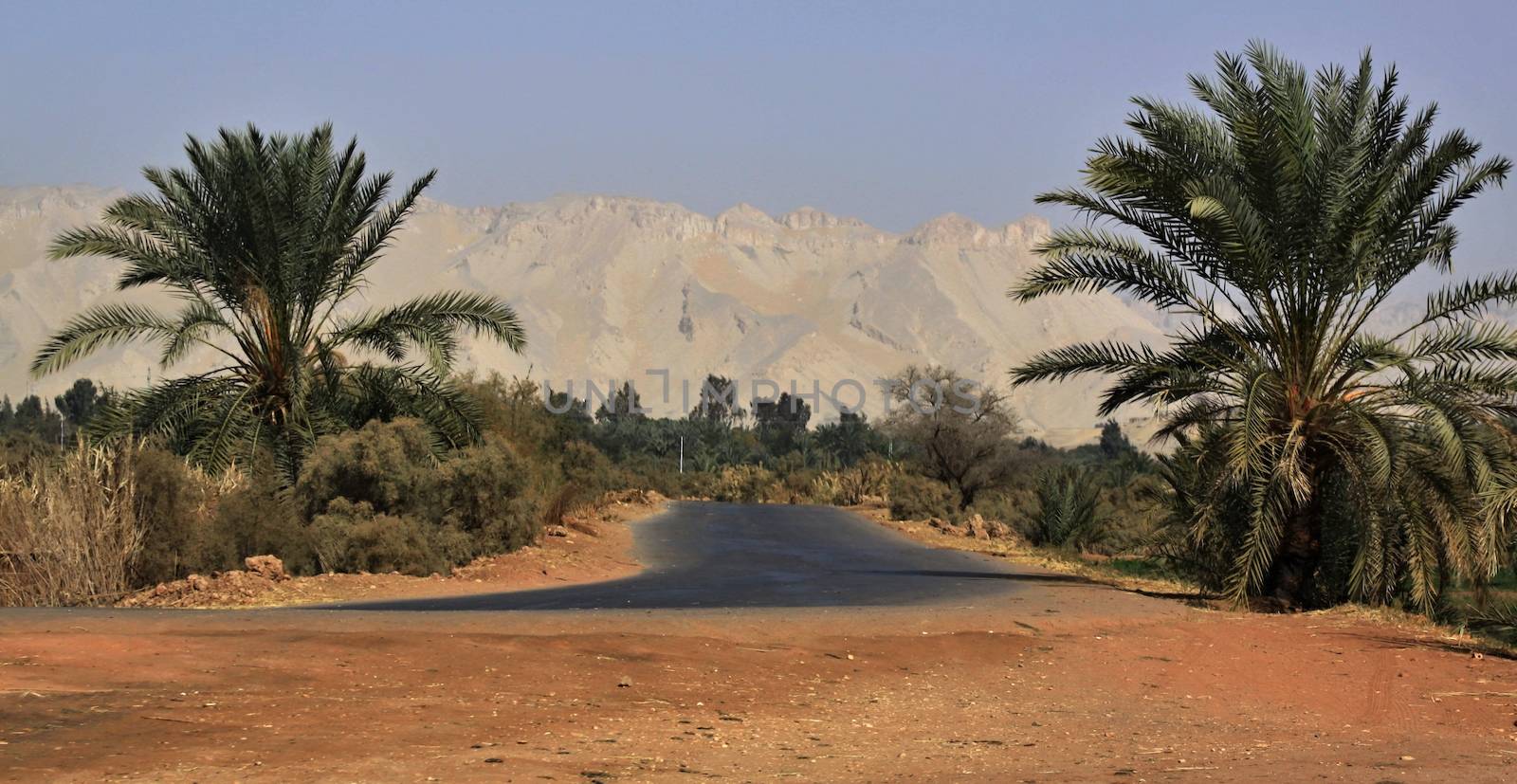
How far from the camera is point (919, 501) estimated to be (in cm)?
4553

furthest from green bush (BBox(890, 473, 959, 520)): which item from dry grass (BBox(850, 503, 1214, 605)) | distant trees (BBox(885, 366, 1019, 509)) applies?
distant trees (BBox(885, 366, 1019, 509))

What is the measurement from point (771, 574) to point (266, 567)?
299 inches

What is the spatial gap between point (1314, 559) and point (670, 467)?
65660 mm

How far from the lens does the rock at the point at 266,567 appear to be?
17141 mm

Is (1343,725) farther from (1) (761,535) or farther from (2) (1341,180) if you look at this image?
(1) (761,535)

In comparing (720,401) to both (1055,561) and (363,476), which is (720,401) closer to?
(1055,561)

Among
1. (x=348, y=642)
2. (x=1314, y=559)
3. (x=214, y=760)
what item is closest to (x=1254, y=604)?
(x=1314, y=559)

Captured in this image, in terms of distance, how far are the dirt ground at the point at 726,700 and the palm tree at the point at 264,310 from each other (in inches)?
403

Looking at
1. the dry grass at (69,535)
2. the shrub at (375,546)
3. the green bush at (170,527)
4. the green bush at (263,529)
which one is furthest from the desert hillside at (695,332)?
the dry grass at (69,535)

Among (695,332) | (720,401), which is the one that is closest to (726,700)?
(720,401)

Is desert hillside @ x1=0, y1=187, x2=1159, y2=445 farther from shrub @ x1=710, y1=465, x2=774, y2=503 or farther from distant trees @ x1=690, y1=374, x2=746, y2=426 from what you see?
shrub @ x1=710, y1=465, x2=774, y2=503

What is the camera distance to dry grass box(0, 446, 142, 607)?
16062 mm

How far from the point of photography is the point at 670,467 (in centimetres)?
8156

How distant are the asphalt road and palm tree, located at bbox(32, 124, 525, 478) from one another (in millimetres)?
5198
